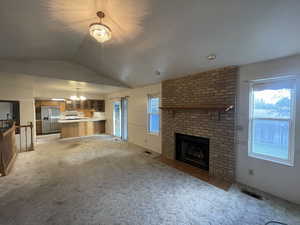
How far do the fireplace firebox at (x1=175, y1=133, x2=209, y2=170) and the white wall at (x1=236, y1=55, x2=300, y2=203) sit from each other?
0.75m

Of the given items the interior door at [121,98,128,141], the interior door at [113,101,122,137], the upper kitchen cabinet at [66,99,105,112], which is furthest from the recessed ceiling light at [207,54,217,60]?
the upper kitchen cabinet at [66,99,105,112]

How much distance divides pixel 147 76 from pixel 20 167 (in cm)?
424

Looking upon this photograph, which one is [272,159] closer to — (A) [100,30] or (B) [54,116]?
(A) [100,30]

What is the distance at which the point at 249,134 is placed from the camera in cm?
269

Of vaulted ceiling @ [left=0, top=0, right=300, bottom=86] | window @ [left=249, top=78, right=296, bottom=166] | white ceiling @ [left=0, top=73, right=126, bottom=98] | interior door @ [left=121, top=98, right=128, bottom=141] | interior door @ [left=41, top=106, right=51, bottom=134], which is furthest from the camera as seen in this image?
interior door @ [left=41, top=106, right=51, bottom=134]

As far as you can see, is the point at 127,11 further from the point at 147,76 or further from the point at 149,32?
the point at 147,76

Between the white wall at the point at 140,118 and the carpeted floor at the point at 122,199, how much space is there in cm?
144

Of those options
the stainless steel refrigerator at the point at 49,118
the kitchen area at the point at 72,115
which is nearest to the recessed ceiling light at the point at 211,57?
the kitchen area at the point at 72,115

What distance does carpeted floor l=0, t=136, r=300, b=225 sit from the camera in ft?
6.14

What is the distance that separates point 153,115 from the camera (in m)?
5.02

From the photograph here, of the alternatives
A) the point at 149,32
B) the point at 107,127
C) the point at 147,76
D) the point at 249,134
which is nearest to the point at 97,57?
the point at 147,76

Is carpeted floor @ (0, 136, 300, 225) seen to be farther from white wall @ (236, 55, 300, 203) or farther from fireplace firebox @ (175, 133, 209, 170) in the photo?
fireplace firebox @ (175, 133, 209, 170)

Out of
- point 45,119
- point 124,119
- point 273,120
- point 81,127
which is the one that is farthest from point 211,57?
point 45,119

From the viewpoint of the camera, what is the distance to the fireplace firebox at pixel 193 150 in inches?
135
